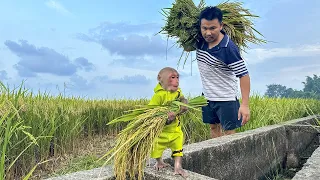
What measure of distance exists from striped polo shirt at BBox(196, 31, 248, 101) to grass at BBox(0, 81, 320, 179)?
41 centimetres

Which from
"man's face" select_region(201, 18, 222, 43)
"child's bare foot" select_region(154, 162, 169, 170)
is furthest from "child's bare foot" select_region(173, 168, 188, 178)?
"man's face" select_region(201, 18, 222, 43)

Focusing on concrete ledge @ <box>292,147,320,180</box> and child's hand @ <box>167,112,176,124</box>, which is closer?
child's hand @ <box>167,112,176,124</box>

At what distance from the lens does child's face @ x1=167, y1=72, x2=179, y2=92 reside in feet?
6.90

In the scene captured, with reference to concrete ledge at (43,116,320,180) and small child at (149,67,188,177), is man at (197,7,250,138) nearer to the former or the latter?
concrete ledge at (43,116,320,180)

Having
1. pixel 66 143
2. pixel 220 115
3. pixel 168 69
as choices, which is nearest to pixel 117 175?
pixel 168 69

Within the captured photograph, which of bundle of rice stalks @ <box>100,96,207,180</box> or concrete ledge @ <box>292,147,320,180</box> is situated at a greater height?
bundle of rice stalks @ <box>100,96,207,180</box>

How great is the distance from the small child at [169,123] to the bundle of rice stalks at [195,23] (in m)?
1.61

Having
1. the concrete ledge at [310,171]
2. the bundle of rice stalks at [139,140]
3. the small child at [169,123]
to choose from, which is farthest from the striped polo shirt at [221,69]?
the bundle of rice stalks at [139,140]

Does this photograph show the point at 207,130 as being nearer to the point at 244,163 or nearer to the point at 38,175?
the point at 244,163

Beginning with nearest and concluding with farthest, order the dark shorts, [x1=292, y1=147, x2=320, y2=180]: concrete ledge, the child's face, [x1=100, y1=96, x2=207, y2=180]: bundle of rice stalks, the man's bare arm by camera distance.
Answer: [x1=100, y1=96, x2=207, y2=180]: bundle of rice stalks < the child's face < [x1=292, y1=147, x2=320, y2=180]: concrete ledge < the man's bare arm < the dark shorts

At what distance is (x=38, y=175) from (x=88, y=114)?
184 cm

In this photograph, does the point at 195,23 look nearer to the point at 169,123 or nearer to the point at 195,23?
the point at 195,23

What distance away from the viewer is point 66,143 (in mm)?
4406

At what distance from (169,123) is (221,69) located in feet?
4.77
